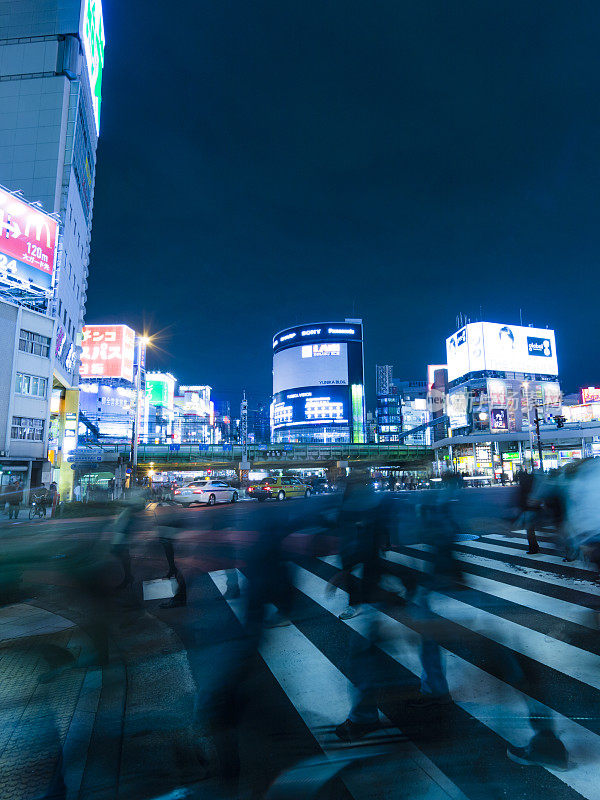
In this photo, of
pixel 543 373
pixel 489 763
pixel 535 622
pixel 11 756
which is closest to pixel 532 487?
pixel 535 622

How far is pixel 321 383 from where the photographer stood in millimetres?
144375

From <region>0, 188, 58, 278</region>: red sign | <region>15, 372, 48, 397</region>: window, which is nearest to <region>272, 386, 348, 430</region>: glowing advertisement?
<region>15, 372, 48, 397</region>: window

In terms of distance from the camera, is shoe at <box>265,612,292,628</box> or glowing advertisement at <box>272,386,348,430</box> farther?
glowing advertisement at <box>272,386,348,430</box>

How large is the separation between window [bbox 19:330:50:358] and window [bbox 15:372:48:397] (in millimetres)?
2008

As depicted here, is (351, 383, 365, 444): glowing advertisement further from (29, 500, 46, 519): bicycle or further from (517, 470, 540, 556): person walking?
(517, 470, 540, 556): person walking

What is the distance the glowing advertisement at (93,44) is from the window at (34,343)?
126 ft

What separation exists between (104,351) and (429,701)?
82924 mm

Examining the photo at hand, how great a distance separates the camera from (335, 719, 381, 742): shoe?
10.8 ft

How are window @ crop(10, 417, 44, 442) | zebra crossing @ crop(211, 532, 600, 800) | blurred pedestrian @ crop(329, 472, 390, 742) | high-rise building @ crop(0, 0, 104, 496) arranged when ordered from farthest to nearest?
high-rise building @ crop(0, 0, 104, 496) < window @ crop(10, 417, 44, 442) < blurred pedestrian @ crop(329, 472, 390, 742) < zebra crossing @ crop(211, 532, 600, 800)

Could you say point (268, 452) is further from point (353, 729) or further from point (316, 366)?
point (316, 366)

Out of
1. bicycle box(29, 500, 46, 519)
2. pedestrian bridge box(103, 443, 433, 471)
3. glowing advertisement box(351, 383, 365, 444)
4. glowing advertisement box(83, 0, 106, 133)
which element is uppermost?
glowing advertisement box(83, 0, 106, 133)

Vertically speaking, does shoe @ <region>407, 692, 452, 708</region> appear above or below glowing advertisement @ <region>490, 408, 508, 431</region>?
below

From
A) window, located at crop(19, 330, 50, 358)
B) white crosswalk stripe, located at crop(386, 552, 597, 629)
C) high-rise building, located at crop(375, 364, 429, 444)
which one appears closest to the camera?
white crosswalk stripe, located at crop(386, 552, 597, 629)

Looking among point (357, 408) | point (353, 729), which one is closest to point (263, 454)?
point (353, 729)
